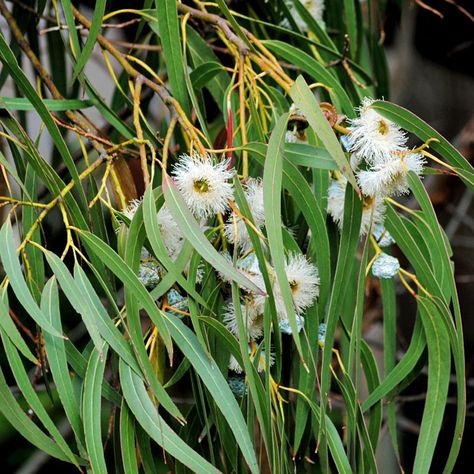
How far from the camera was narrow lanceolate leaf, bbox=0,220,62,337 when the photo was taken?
0.65 meters

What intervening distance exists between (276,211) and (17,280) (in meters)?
0.22

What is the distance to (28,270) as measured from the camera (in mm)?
712

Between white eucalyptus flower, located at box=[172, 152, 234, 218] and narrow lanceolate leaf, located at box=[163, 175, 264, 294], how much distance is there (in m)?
0.03

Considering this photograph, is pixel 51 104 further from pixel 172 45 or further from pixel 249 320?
pixel 249 320

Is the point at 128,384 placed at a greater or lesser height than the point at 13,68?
lesser

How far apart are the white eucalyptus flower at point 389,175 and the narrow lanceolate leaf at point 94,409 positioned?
10.4 inches

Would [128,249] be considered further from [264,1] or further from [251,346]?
[264,1]

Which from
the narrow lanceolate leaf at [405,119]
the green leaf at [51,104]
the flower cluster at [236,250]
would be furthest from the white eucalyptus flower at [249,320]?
the green leaf at [51,104]

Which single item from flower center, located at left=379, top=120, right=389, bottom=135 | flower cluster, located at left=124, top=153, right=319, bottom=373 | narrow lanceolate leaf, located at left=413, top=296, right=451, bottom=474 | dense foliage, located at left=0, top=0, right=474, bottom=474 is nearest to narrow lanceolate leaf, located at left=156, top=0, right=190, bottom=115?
dense foliage, located at left=0, top=0, right=474, bottom=474

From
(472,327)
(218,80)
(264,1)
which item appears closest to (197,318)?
(218,80)

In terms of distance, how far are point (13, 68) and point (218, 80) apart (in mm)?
325

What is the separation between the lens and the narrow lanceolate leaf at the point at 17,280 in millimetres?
646

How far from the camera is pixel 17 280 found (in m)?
0.66

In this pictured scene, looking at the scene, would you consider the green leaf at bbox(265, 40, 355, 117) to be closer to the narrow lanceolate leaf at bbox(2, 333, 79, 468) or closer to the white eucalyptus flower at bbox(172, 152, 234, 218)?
the white eucalyptus flower at bbox(172, 152, 234, 218)
